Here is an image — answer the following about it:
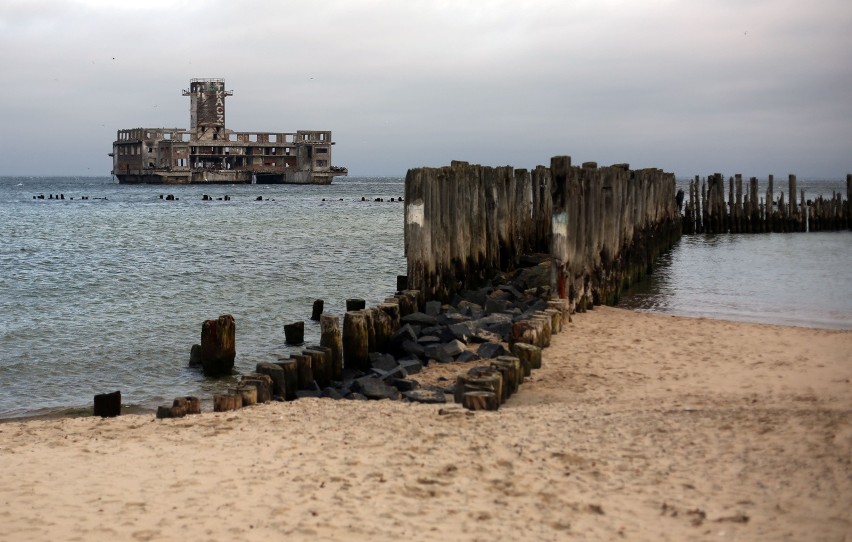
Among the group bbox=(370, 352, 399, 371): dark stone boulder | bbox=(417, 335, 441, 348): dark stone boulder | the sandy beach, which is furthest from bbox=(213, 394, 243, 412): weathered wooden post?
bbox=(417, 335, 441, 348): dark stone boulder

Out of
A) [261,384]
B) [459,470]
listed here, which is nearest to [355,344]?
[261,384]

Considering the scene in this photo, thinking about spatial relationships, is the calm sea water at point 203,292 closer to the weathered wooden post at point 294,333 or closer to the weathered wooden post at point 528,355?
the weathered wooden post at point 294,333

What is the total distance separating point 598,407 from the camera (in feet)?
26.8

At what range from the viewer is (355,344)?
11250 millimetres

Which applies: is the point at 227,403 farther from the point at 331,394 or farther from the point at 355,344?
the point at 355,344

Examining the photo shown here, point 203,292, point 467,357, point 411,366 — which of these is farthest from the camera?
point 203,292

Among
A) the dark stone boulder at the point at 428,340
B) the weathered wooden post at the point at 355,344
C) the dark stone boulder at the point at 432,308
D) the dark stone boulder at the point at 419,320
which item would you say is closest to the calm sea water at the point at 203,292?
the weathered wooden post at the point at 355,344

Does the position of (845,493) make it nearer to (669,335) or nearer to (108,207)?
(669,335)

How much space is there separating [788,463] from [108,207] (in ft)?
231

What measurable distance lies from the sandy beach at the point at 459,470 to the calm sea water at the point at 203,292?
3193 millimetres

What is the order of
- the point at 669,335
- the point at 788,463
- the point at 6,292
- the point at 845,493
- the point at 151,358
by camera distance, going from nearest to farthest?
the point at 845,493 < the point at 788,463 < the point at 669,335 < the point at 151,358 < the point at 6,292

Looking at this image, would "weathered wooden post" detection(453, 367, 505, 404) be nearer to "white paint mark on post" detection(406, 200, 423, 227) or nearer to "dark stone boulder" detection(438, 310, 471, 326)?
"dark stone boulder" detection(438, 310, 471, 326)

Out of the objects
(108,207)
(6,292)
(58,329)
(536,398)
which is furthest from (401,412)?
(108,207)

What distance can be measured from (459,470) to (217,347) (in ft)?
20.5
